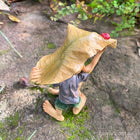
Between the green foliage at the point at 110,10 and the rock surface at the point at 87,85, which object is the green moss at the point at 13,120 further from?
the green foliage at the point at 110,10

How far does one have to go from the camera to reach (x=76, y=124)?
4.22 feet

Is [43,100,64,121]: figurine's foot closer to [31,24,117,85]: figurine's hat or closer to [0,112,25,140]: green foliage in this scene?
[0,112,25,140]: green foliage

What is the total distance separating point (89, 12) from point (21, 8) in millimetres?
1013

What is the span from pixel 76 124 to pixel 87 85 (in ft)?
1.43

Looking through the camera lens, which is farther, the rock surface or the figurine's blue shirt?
the rock surface

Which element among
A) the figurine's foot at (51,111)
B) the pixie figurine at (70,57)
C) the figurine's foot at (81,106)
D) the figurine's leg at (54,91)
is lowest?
the figurine's foot at (81,106)

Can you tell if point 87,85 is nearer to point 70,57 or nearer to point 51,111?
point 51,111

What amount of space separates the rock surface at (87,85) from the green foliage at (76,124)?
44mm

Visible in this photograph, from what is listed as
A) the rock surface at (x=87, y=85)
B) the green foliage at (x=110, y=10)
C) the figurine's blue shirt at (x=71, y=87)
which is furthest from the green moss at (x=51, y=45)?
the figurine's blue shirt at (x=71, y=87)

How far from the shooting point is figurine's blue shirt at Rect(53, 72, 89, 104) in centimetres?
97

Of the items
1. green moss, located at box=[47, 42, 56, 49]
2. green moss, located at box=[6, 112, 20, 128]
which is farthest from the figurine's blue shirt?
green moss, located at box=[47, 42, 56, 49]

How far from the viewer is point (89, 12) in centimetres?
199

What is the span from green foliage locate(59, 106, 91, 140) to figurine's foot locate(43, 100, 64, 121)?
0.24 feet

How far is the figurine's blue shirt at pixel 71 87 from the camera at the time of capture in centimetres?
97
